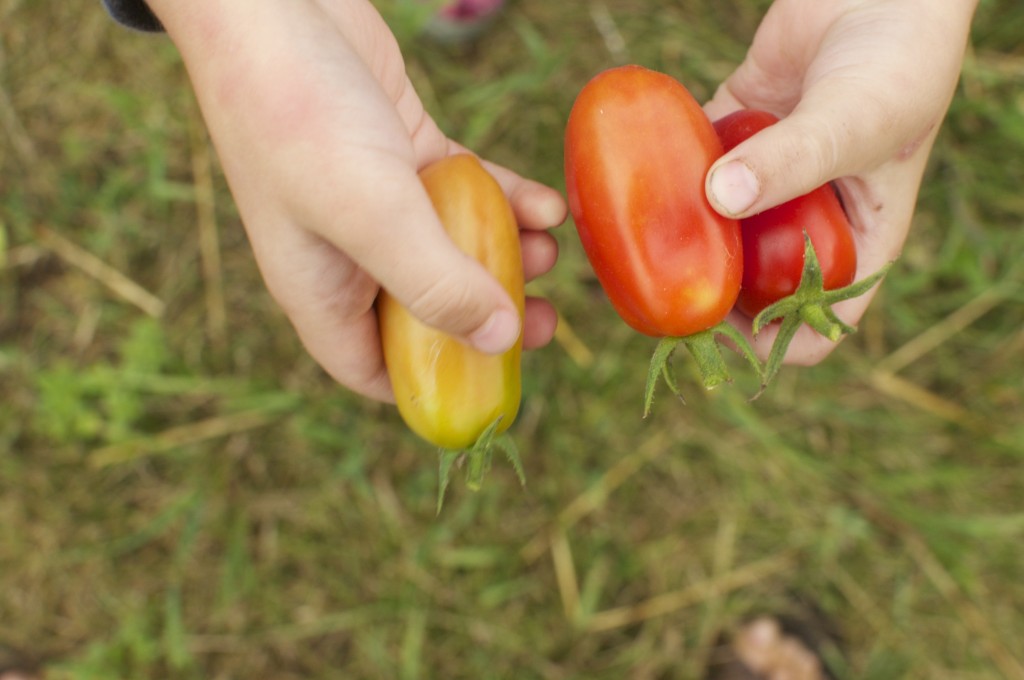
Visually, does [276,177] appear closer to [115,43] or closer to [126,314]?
[126,314]

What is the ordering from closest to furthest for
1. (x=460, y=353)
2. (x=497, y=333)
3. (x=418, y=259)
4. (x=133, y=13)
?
(x=418, y=259)
(x=497, y=333)
(x=460, y=353)
(x=133, y=13)

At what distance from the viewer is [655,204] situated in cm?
154

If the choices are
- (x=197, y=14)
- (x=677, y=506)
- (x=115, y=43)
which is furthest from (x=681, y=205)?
(x=115, y=43)

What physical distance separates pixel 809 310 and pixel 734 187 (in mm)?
273

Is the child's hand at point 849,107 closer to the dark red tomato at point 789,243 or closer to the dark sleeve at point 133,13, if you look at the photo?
the dark red tomato at point 789,243

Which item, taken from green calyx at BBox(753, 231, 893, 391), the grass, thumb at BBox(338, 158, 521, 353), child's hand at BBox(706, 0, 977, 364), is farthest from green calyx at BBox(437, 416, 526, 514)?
the grass

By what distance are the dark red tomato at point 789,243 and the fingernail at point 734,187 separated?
18cm

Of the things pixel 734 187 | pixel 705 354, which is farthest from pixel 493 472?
pixel 734 187

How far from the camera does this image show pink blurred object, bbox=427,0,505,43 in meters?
2.69

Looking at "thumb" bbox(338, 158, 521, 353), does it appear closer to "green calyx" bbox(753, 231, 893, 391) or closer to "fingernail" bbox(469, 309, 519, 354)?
"fingernail" bbox(469, 309, 519, 354)

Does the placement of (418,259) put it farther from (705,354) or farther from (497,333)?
(705,354)

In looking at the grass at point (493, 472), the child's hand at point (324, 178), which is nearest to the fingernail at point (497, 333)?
the child's hand at point (324, 178)

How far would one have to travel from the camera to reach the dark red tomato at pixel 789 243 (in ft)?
5.31

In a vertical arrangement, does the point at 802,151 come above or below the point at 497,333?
above
